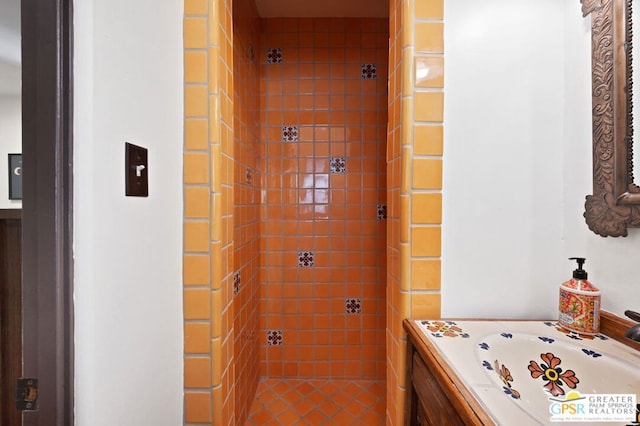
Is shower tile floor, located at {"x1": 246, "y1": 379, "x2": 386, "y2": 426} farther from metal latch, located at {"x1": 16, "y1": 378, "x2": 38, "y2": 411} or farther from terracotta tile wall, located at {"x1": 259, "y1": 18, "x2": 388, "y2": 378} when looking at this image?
metal latch, located at {"x1": 16, "y1": 378, "x2": 38, "y2": 411}

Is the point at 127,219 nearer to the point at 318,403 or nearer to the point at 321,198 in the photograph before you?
the point at 321,198

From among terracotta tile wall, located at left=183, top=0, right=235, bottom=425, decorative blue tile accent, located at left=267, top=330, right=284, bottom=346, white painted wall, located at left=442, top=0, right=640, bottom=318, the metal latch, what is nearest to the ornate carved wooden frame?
white painted wall, located at left=442, top=0, right=640, bottom=318

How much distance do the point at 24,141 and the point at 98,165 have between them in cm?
10

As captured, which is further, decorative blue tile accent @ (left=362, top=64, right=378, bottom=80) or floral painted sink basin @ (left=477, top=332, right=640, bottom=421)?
A: decorative blue tile accent @ (left=362, top=64, right=378, bottom=80)

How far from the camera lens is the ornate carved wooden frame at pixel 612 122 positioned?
0.73m

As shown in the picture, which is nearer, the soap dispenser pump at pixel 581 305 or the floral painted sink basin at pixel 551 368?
the floral painted sink basin at pixel 551 368

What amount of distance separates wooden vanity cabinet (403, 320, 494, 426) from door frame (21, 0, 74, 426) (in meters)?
0.70

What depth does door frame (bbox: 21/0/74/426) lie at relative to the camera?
50 centimetres

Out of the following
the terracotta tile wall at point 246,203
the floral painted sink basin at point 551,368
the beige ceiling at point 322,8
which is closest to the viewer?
the floral painted sink basin at point 551,368

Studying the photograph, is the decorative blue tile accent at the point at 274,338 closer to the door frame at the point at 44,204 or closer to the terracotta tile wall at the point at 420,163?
the terracotta tile wall at the point at 420,163

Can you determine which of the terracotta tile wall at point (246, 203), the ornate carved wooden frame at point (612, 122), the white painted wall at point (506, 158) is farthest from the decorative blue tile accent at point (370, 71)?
the ornate carved wooden frame at point (612, 122)

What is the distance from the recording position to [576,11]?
0.88 meters

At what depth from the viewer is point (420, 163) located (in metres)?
0.90

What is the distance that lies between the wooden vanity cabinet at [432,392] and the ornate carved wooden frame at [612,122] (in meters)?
0.58
